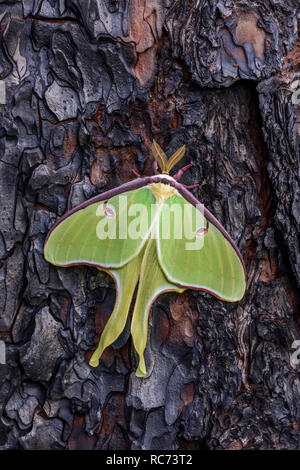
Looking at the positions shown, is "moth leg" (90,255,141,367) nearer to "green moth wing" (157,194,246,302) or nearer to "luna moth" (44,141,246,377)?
"luna moth" (44,141,246,377)

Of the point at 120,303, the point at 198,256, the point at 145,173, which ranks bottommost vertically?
the point at 120,303

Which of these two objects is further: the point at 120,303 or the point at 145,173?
the point at 145,173

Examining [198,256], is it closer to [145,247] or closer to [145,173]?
[145,247]

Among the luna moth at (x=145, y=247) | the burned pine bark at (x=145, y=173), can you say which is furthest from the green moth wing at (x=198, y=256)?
the burned pine bark at (x=145, y=173)

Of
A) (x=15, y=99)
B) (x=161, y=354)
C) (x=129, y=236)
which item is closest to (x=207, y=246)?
(x=129, y=236)

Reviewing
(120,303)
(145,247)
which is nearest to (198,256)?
(145,247)

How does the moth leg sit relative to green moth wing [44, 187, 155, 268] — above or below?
below

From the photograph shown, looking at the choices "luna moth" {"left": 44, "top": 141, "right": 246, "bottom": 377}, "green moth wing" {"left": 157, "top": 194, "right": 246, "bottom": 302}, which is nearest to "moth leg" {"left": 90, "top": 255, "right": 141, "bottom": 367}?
"luna moth" {"left": 44, "top": 141, "right": 246, "bottom": 377}
